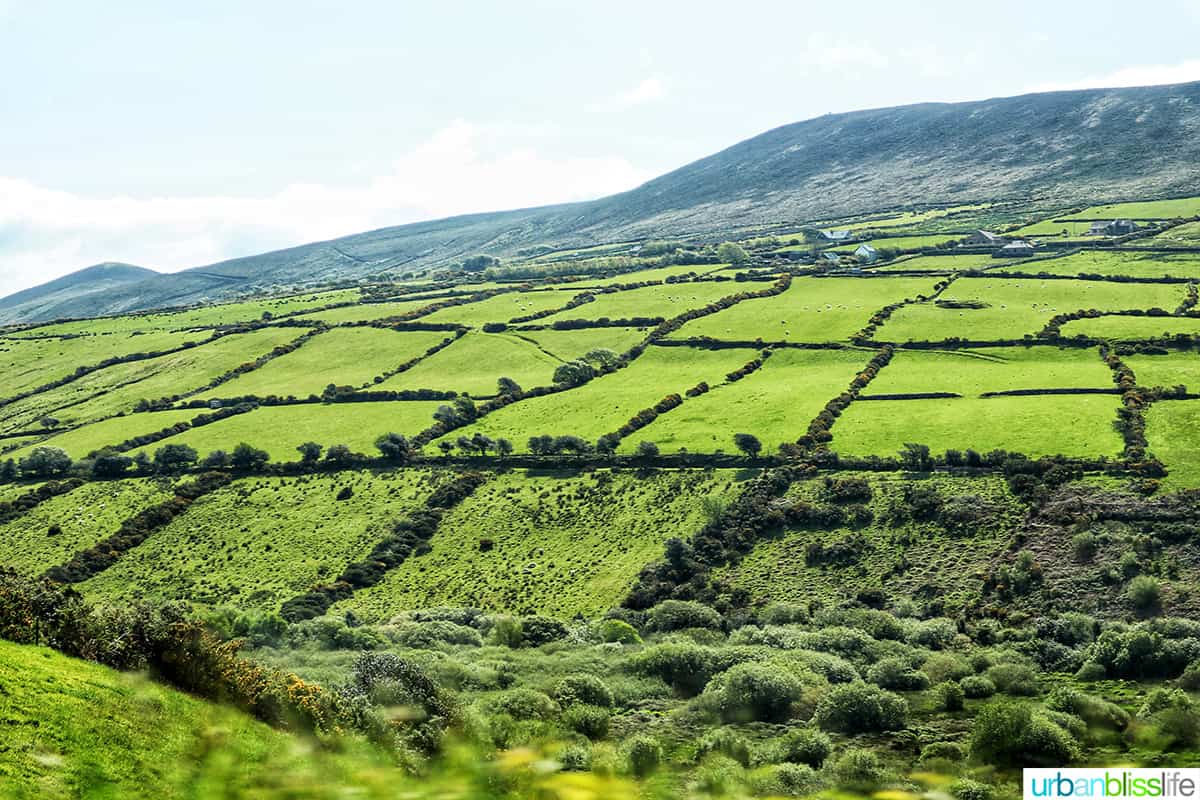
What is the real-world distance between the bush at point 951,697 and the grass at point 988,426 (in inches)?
1851

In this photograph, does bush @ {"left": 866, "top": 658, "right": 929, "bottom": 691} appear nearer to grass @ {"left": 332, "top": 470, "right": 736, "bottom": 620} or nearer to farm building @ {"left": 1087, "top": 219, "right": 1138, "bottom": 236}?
grass @ {"left": 332, "top": 470, "right": 736, "bottom": 620}

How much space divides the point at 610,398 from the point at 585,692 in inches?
2872

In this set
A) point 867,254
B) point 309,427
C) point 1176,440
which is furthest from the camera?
point 867,254

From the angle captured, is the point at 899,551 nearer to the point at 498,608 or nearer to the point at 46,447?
the point at 498,608

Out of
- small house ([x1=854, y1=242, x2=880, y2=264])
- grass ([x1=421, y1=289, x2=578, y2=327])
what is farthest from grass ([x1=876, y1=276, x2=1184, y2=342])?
grass ([x1=421, y1=289, x2=578, y2=327])

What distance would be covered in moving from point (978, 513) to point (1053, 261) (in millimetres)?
111386

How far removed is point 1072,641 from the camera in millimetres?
52656

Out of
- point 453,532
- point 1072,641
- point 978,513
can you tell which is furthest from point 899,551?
point 453,532

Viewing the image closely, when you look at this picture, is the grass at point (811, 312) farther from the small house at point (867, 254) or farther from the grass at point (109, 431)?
the grass at point (109, 431)

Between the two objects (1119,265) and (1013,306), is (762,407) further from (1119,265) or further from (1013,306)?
(1119,265)

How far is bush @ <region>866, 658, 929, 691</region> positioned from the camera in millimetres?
40781

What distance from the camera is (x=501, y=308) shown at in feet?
547

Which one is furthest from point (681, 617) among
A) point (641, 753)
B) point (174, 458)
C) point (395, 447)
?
point (174, 458)

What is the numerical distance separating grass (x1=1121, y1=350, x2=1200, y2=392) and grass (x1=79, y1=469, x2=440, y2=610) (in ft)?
241
